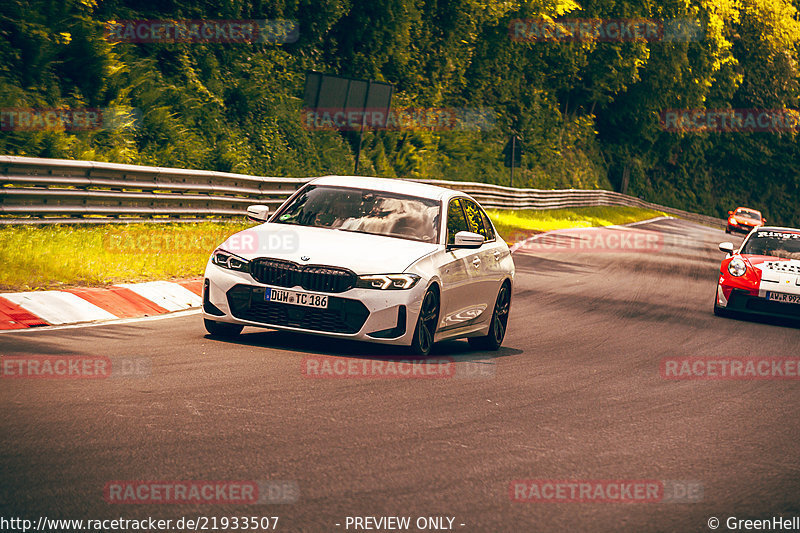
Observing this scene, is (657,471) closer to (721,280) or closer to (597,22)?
(721,280)

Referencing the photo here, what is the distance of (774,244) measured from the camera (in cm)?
1639

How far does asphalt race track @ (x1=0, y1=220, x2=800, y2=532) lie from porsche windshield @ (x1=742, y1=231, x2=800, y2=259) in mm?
6082

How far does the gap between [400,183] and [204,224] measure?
7627 mm

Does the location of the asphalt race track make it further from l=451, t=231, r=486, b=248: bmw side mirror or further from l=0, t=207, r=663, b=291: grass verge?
l=0, t=207, r=663, b=291: grass verge

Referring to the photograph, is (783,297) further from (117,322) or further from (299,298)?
(117,322)

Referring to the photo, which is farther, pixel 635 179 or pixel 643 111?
pixel 635 179

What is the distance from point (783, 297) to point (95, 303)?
Answer: 988 centimetres

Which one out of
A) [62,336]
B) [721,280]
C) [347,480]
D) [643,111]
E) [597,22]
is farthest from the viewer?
[643,111]

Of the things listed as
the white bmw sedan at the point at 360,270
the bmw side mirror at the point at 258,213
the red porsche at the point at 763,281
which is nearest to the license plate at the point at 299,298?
the white bmw sedan at the point at 360,270

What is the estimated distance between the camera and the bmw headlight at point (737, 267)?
1575cm

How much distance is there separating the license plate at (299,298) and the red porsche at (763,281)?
9041 mm

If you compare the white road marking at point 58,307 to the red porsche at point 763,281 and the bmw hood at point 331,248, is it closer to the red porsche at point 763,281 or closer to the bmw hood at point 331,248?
the bmw hood at point 331,248

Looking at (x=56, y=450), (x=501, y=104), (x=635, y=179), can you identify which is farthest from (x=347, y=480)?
(x=635, y=179)

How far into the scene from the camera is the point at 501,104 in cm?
5266
